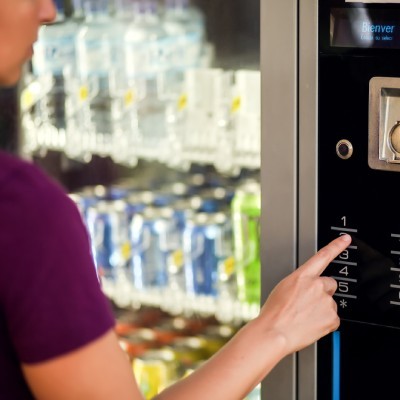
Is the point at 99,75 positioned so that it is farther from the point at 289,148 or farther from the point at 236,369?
the point at 236,369

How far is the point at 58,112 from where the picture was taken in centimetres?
244

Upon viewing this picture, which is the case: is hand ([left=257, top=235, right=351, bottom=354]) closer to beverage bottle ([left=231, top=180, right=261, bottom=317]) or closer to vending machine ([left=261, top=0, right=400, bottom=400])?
vending machine ([left=261, top=0, right=400, bottom=400])

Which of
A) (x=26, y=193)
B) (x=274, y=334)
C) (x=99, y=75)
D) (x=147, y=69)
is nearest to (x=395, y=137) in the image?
(x=274, y=334)

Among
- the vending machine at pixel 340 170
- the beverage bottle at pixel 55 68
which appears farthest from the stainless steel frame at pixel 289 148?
the beverage bottle at pixel 55 68

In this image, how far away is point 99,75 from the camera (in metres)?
2.38

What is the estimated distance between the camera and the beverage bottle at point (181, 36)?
217cm

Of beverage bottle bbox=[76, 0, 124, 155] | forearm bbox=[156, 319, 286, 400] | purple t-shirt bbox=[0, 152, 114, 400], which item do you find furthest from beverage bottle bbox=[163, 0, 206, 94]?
purple t-shirt bbox=[0, 152, 114, 400]

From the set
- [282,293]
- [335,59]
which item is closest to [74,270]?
[282,293]

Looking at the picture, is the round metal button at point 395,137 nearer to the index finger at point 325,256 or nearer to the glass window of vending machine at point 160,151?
the index finger at point 325,256

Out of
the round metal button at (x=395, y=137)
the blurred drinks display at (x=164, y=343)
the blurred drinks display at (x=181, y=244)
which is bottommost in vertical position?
the blurred drinks display at (x=164, y=343)

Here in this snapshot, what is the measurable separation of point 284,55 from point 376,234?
32 centimetres

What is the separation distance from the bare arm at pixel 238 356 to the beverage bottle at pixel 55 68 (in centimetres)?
116

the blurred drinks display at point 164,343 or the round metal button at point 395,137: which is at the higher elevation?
the round metal button at point 395,137

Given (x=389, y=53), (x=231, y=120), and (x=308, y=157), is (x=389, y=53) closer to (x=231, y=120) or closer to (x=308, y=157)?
(x=308, y=157)
